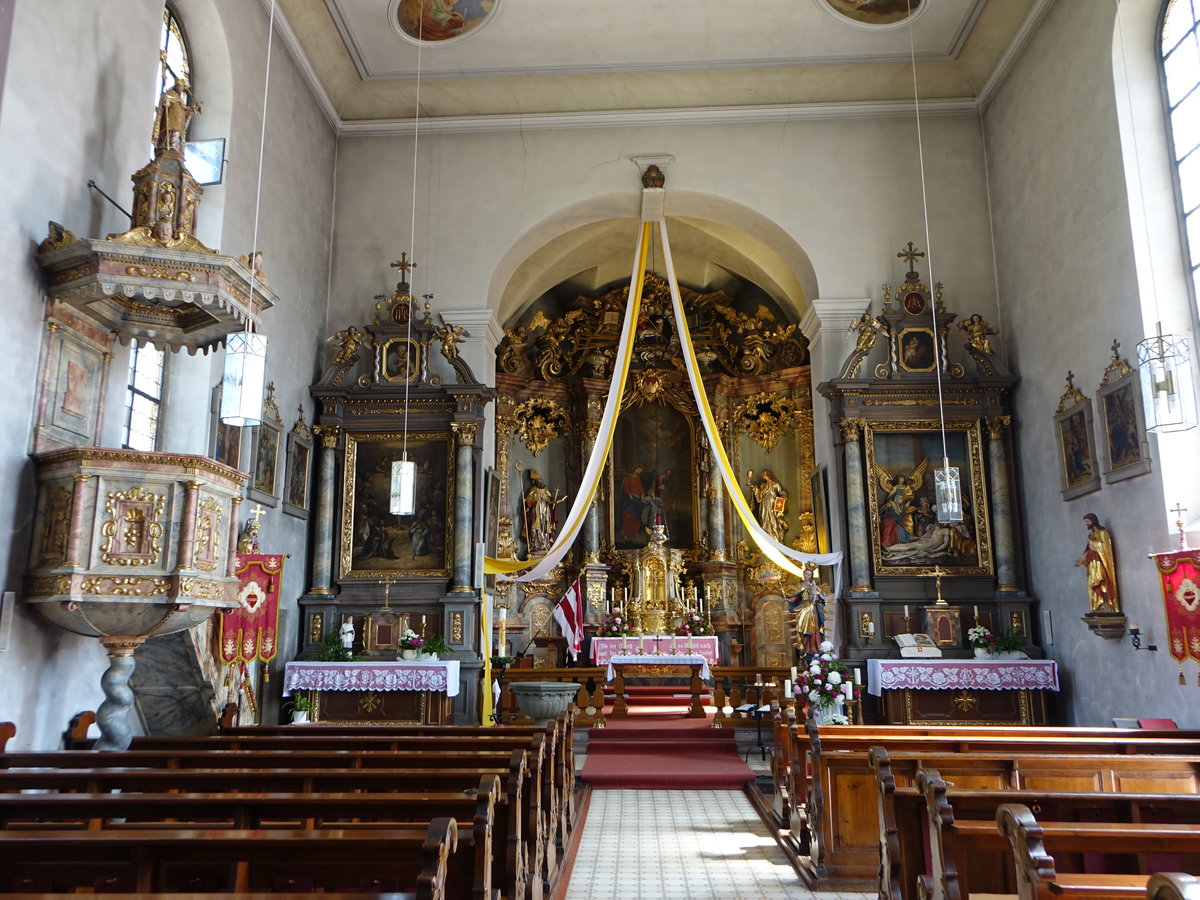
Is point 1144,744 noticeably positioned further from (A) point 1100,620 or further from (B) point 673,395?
(B) point 673,395

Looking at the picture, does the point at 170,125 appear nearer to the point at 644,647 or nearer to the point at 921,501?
the point at 921,501

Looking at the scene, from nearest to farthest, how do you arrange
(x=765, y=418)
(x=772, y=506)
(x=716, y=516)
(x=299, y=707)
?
1. (x=299, y=707)
2. (x=772, y=506)
3. (x=716, y=516)
4. (x=765, y=418)

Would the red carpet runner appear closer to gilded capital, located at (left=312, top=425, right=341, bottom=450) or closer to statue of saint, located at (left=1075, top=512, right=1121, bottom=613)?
statue of saint, located at (left=1075, top=512, right=1121, bottom=613)

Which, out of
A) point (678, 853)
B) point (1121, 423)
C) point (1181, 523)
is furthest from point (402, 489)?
point (1181, 523)

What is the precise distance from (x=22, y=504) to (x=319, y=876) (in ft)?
15.4

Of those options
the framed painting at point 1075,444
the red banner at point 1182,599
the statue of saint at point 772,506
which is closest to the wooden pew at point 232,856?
the red banner at point 1182,599

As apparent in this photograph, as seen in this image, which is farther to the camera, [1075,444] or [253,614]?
[1075,444]

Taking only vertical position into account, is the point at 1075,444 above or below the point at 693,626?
above

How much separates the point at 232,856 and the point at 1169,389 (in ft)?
24.9

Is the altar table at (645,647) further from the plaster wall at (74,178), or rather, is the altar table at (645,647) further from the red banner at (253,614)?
the red banner at (253,614)

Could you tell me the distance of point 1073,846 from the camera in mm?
3334

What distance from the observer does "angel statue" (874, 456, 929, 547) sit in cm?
1336

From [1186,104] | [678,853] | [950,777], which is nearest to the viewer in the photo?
[950,777]

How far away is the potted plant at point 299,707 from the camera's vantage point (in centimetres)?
1150
